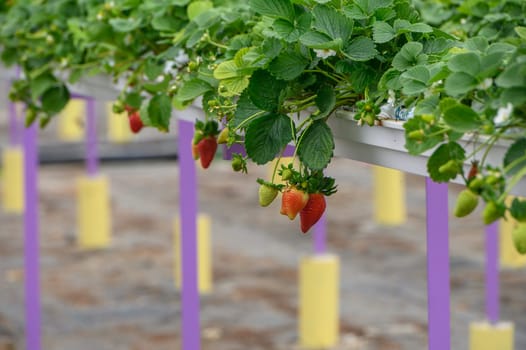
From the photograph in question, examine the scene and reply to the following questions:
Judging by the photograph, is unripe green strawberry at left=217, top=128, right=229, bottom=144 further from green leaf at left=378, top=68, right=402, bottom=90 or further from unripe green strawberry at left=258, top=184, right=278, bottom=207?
green leaf at left=378, top=68, right=402, bottom=90

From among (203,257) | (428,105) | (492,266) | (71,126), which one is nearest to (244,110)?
(428,105)

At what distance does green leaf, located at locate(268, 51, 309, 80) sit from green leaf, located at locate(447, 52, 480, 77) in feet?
1.53

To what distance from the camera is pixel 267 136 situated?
86.3 inches

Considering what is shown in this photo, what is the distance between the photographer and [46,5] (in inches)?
165

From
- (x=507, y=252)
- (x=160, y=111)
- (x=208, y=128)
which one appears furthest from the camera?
(x=507, y=252)

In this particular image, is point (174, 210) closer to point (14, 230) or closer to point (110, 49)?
point (14, 230)

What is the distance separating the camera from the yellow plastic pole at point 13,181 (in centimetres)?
1186

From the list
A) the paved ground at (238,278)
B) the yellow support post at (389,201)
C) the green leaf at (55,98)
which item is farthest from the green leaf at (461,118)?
the yellow support post at (389,201)

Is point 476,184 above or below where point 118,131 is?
below

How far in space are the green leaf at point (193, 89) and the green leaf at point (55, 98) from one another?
1.36 meters

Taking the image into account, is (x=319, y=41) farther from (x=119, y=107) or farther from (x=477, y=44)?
(x=119, y=107)

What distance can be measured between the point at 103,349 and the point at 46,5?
3.52 meters

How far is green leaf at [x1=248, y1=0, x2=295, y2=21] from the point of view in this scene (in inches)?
86.1

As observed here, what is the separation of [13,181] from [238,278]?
404 centimetres
